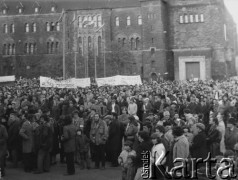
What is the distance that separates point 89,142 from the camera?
14414 millimetres

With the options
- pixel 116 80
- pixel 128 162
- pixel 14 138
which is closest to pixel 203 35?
pixel 116 80

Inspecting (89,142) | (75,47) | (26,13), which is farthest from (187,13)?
(89,142)

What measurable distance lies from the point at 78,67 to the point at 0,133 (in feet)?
170

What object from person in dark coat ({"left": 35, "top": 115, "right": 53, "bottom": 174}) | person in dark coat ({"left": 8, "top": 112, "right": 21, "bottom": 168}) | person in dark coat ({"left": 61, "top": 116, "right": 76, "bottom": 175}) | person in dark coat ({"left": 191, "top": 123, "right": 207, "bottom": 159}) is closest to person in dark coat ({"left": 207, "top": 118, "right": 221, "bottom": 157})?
person in dark coat ({"left": 191, "top": 123, "right": 207, "bottom": 159})

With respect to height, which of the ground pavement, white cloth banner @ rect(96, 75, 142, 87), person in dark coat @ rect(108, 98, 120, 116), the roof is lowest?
the ground pavement

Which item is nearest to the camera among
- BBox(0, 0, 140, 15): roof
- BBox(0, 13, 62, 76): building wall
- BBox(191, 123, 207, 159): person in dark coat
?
BBox(191, 123, 207, 159): person in dark coat

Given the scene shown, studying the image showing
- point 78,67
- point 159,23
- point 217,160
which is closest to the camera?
point 217,160

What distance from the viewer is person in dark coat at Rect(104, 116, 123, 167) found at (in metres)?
14.1

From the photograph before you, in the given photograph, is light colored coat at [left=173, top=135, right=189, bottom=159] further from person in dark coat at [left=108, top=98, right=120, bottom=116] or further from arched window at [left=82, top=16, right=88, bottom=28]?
arched window at [left=82, top=16, right=88, bottom=28]

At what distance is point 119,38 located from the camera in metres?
64.5

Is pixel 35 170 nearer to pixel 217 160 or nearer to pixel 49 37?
pixel 217 160

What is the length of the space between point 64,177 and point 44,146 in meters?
1.27

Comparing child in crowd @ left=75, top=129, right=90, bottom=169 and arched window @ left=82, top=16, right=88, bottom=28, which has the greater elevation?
arched window @ left=82, top=16, right=88, bottom=28

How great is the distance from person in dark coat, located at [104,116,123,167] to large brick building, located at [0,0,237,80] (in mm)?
38253
